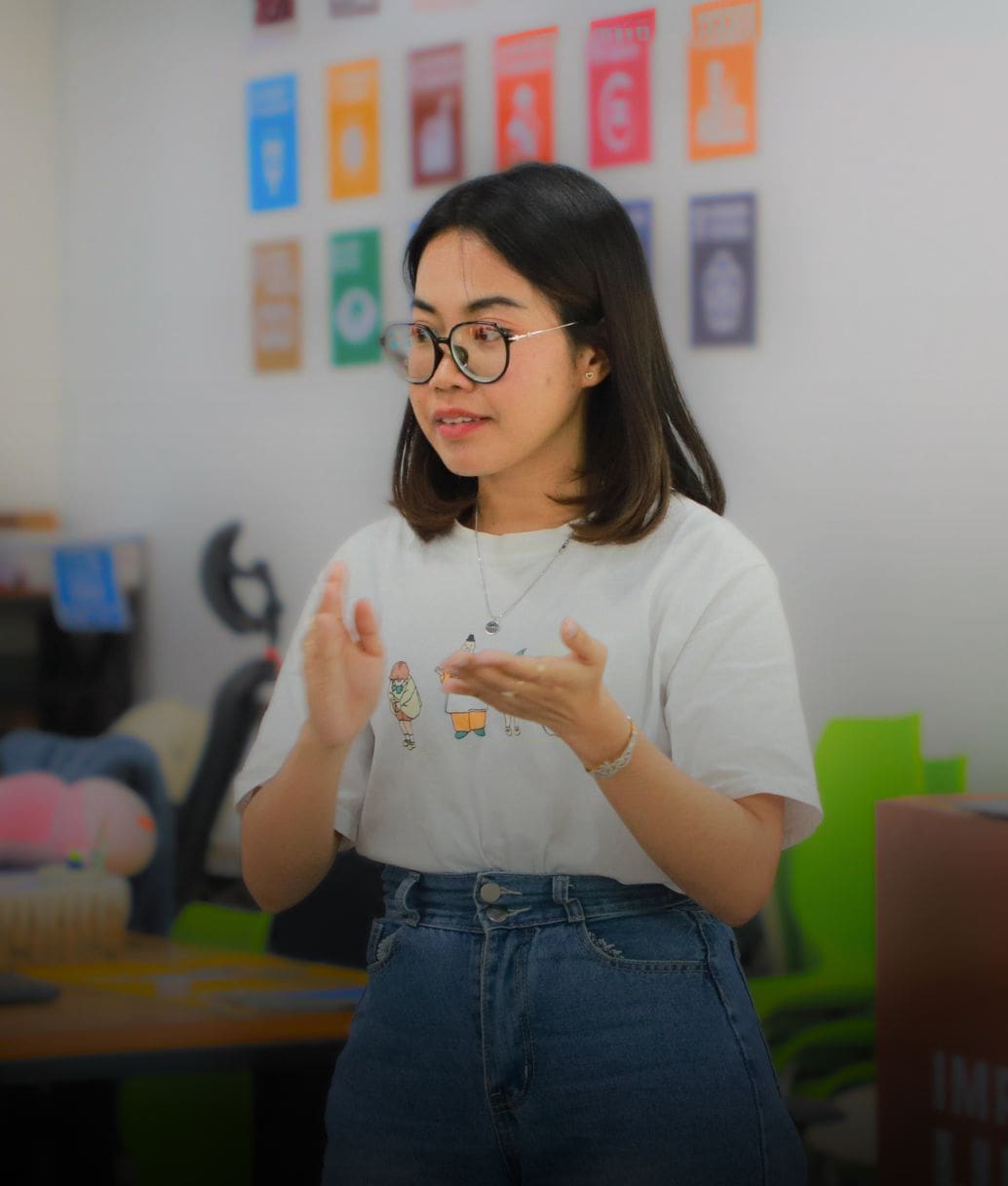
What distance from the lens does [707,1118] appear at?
1.00m

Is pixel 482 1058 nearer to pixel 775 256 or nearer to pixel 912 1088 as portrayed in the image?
pixel 912 1088

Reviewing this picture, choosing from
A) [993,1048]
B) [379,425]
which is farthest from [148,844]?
[993,1048]

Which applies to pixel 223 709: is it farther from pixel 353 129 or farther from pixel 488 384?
pixel 488 384

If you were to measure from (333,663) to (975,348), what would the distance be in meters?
0.77

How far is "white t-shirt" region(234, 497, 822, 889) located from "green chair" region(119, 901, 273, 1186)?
80 cm

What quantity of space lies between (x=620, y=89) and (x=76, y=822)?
1.26 meters

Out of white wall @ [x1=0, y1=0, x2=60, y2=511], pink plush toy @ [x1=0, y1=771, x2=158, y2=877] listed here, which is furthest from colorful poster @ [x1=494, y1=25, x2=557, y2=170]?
pink plush toy @ [x1=0, y1=771, x2=158, y2=877]

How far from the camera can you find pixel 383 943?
1.11 metres

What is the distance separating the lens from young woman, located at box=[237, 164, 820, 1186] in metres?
1.00

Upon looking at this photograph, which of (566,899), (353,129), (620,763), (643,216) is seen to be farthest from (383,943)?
(353,129)

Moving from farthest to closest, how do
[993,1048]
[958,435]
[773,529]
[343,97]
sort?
[343,97], [773,529], [958,435], [993,1048]

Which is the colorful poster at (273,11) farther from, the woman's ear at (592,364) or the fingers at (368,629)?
the fingers at (368,629)

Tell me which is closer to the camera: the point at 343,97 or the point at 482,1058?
the point at 482,1058

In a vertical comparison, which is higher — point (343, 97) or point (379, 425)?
point (343, 97)
